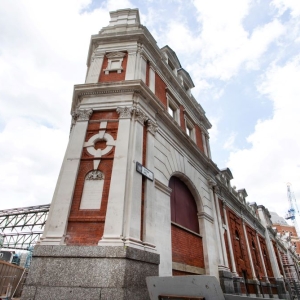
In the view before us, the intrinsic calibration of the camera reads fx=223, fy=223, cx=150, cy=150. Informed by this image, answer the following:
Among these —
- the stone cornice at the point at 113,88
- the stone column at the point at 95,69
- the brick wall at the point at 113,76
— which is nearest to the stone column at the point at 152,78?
the brick wall at the point at 113,76

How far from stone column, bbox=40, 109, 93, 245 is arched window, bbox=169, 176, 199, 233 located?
470 cm

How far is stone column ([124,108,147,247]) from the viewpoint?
22.4 feet

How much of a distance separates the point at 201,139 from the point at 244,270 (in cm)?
1023

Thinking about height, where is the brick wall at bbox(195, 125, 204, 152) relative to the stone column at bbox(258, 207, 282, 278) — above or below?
above

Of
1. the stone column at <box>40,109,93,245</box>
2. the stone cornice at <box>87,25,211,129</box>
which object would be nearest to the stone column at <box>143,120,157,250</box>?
the stone column at <box>40,109,93,245</box>

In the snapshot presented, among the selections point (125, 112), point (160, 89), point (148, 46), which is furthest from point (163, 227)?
point (148, 46)

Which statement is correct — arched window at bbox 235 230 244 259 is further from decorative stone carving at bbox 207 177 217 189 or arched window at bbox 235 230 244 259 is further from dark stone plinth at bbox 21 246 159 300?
dark stone plinth at bbox 21 246 159 300

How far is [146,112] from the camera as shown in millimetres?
9984

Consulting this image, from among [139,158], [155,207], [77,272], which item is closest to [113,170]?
[139,158]

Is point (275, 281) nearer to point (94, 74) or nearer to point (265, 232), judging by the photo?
point (265, 232)

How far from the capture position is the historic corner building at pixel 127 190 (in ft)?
20.0

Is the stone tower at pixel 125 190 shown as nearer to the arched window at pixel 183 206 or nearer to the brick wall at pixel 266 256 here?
the arched window at pixel 183 206

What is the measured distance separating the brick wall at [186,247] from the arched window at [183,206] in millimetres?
416

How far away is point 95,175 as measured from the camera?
7.96 m
